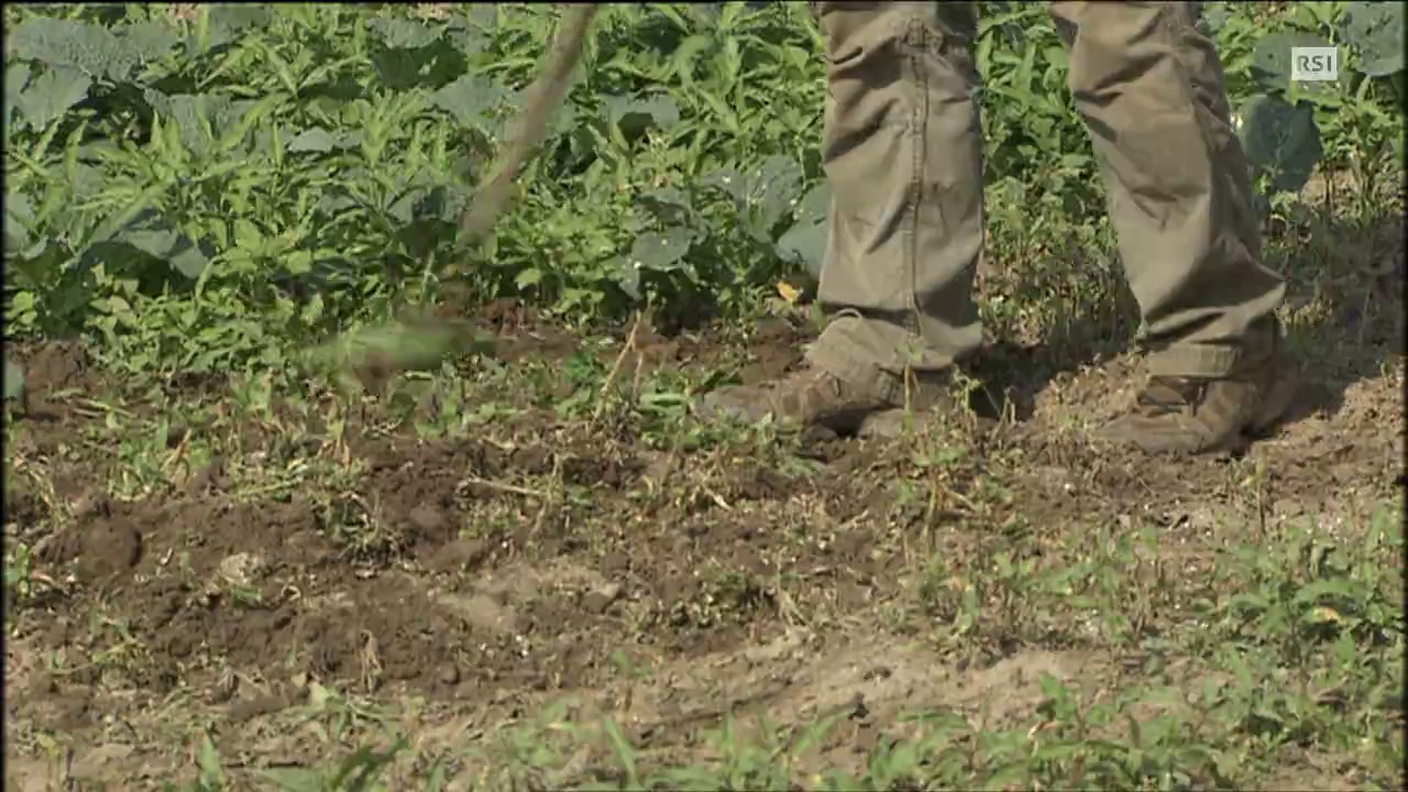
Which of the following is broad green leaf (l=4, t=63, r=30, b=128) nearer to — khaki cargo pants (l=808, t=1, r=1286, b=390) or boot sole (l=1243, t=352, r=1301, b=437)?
khaki cargo pants (l=808, t=1, r=1286, b=390)

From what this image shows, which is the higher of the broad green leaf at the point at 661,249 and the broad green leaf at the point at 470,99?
the broad green leaf at the point at 470,99

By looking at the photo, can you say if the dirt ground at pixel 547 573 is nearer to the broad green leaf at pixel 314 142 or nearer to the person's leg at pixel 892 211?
the person's leg at pixel 892 211

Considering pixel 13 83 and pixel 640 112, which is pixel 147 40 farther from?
pixel 640 112

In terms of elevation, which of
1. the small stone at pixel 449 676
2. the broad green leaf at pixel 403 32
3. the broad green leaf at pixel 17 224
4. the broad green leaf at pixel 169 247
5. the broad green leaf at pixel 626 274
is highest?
the broad green leaf at pixel 403 32

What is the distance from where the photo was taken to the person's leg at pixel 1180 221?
461 centimetres

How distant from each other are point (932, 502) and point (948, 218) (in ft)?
1.91

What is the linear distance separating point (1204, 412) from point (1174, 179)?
451 mm

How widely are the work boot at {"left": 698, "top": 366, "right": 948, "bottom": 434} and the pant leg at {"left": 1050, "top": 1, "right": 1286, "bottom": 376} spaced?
44cm

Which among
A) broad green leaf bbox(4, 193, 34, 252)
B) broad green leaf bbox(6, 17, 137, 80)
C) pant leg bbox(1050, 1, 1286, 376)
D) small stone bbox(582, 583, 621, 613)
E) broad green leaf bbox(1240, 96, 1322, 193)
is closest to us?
small stone bbox(582, 583, 621, 613)

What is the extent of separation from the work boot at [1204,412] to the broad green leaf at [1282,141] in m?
1.00

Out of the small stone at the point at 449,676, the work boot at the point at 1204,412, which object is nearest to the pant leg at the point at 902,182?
the work boot at the point at 1204,412

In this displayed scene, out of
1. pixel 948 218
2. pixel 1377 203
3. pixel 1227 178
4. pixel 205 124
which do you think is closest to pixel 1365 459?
pixel 1227 178

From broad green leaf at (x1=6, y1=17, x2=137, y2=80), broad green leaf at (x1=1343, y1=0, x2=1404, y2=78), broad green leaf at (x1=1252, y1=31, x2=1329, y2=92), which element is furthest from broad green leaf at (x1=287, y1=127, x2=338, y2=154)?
broad green leaf at (x1=1343, y1=0, x2=1404, y2=78)

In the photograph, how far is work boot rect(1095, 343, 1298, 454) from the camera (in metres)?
4.80
